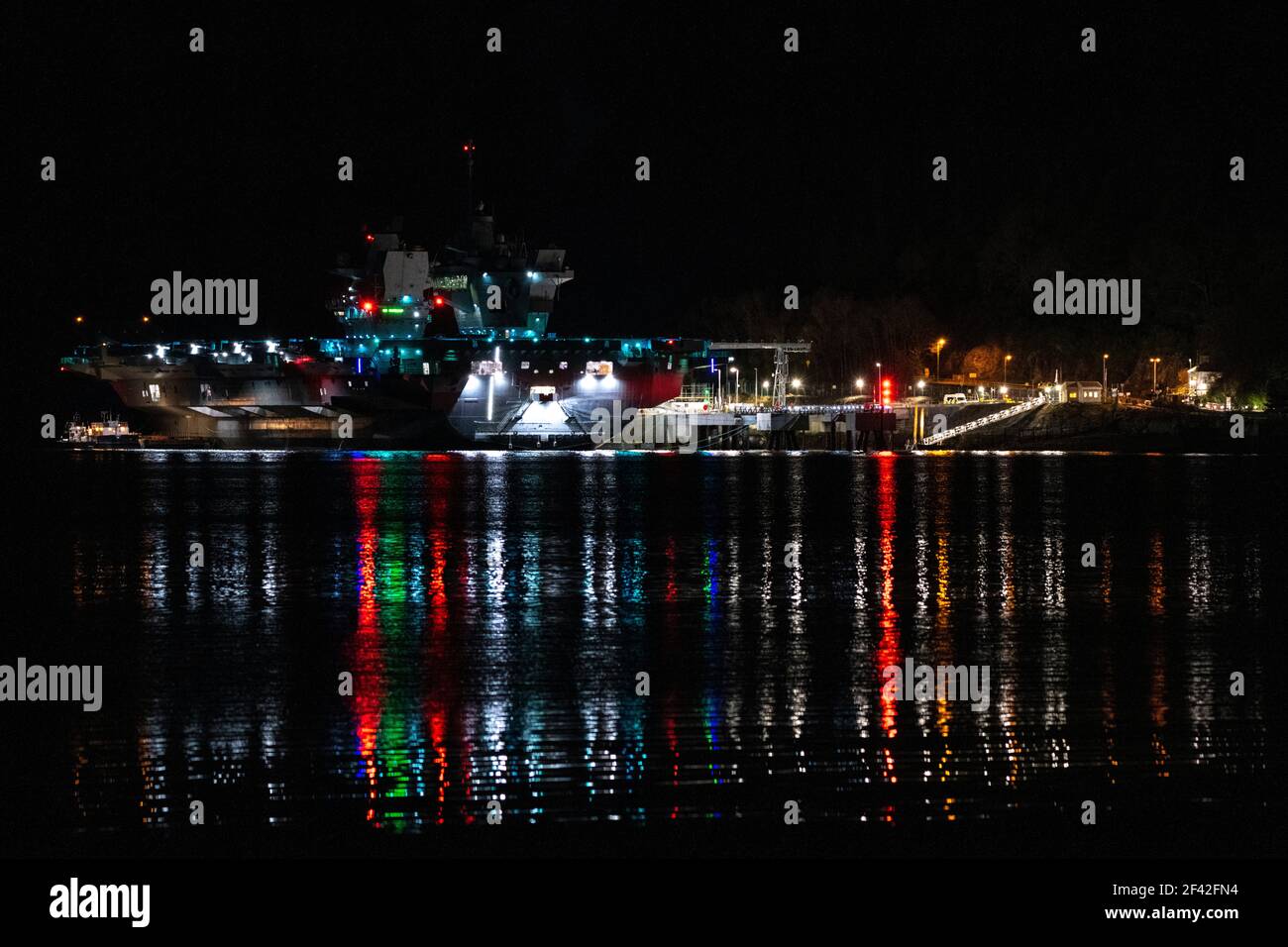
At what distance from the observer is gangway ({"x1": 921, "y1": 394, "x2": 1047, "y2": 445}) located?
9812cm

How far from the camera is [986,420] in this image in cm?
9956

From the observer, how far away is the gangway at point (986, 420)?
98.1 meters

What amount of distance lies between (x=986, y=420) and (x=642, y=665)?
277 feet

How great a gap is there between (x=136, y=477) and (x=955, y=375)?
67360 millimetres

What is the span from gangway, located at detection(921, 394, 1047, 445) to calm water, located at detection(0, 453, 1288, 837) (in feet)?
185

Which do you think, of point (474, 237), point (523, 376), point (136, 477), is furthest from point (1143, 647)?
point (474, 237)

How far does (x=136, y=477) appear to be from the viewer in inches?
2576

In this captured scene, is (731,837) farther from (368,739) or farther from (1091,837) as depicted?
(368,739)
